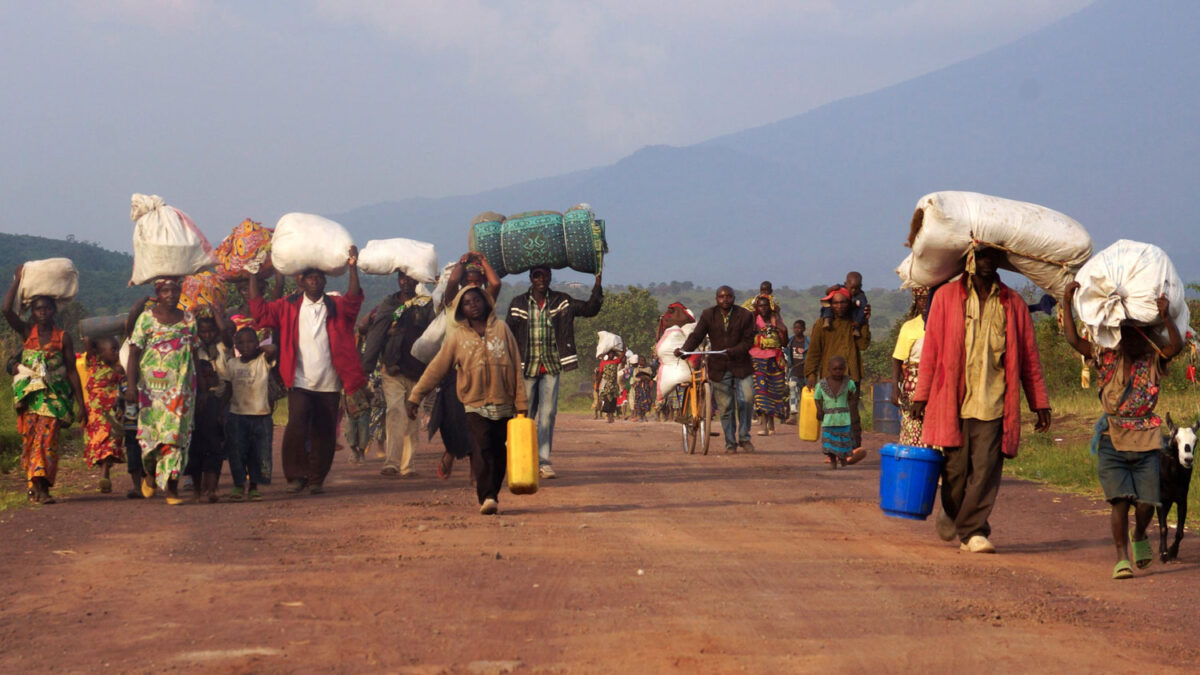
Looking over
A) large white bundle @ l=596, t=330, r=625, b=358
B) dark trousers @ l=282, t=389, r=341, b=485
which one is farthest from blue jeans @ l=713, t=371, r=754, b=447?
large white bundle @ l=596, t=330, r=625, b=358

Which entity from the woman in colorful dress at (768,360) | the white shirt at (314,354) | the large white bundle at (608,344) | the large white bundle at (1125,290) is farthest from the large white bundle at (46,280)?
the large white bundle at (608,344)

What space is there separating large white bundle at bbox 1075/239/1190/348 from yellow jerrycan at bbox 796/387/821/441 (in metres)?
7.06

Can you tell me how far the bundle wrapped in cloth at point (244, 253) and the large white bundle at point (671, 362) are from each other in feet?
23.2

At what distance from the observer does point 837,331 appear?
50.5 ft

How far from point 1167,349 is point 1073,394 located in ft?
53.1

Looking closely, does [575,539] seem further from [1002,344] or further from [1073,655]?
[1073,655]

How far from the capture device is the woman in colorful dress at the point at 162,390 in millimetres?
11852

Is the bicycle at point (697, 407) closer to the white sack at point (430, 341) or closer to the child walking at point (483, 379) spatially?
the white sack at point (430, 341)

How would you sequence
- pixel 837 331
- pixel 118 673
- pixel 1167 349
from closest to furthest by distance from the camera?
pixel 118 673, pixel 1167 349, pixel 837 331

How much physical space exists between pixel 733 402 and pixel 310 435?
20.2 feet

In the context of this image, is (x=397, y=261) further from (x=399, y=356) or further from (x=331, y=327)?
(x=331, y=327)

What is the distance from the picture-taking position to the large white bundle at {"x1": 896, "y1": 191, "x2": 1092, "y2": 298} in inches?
350

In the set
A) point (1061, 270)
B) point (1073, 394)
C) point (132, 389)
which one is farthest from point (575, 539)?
point (1073, 394)

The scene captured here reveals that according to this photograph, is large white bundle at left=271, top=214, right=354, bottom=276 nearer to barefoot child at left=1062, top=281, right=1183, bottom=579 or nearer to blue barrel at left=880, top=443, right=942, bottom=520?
blue barrel at left=880, top=443, right=942, bottom=520
